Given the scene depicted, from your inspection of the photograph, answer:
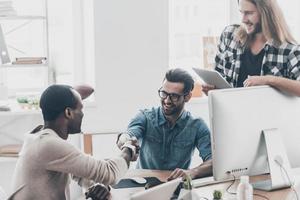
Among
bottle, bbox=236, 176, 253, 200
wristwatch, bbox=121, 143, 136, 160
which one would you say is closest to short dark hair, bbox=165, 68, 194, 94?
wristwatch, bbox=121, 143, 136, 160

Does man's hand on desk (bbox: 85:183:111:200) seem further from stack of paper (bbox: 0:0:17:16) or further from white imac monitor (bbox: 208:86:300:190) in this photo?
stack of paper (bbox: 0:0:17:16)

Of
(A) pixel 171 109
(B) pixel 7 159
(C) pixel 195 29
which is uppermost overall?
(C) pixel 195 29

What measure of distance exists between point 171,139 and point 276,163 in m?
0.80

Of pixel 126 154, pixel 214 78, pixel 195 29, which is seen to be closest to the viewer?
pixel 126 154

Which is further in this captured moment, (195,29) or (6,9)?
(195,29)

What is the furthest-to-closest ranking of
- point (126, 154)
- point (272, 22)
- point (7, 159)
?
point (7, 159) < point (272, 22) < point (126, 154)

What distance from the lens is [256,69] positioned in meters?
2.69

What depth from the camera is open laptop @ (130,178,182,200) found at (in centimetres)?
166

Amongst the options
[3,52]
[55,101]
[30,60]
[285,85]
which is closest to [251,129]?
[285,85]

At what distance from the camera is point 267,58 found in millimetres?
2621

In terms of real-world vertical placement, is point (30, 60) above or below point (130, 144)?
above

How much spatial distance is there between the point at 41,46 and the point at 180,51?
3.94 feet

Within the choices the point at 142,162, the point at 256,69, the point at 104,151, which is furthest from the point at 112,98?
the point at 256,69

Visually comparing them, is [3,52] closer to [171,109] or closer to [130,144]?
[171,109]
